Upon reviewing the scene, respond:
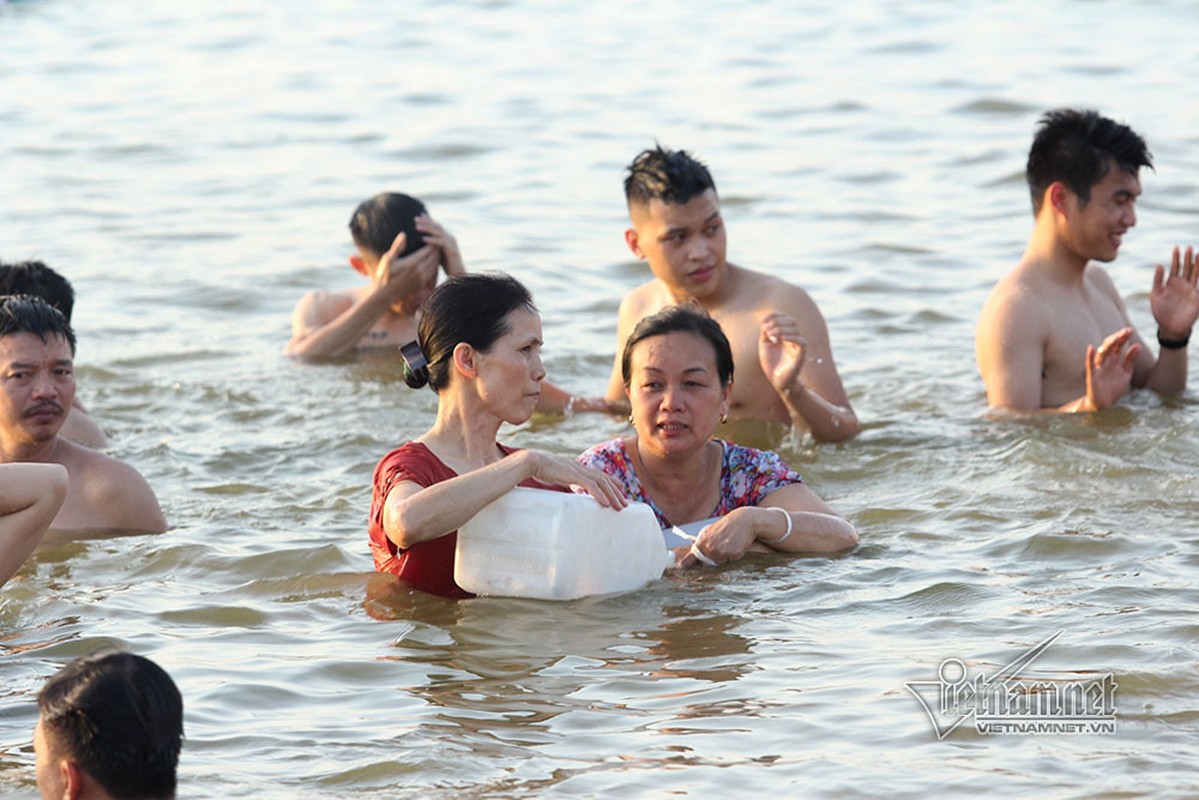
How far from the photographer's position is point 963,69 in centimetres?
1816

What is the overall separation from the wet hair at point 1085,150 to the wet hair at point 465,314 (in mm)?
3535

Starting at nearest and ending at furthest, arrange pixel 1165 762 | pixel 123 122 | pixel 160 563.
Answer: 1. pixel 1165 762
2. pixel 160 563
3. pixel 123 122

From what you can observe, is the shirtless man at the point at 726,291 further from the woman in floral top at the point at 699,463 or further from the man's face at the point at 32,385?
the man's face at the point at 32,385

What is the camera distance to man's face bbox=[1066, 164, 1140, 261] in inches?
324

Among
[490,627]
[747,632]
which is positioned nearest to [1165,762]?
[747,632]

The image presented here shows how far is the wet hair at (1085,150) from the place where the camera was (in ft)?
27.1

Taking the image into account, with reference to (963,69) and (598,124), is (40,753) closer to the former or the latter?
(598,124)

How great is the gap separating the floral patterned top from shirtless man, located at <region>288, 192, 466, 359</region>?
3.09 m

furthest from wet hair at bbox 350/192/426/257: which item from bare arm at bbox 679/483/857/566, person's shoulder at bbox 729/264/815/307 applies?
bare arm at bbox 679/483/857/566

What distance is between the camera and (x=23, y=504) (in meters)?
5.54

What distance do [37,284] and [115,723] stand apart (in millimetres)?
4276

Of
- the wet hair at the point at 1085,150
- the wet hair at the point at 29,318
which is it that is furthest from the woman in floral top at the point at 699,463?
the wet hair at the point at 1085,150

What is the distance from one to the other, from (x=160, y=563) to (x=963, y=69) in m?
13.1

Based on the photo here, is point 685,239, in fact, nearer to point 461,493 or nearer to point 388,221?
A: point 388,221
